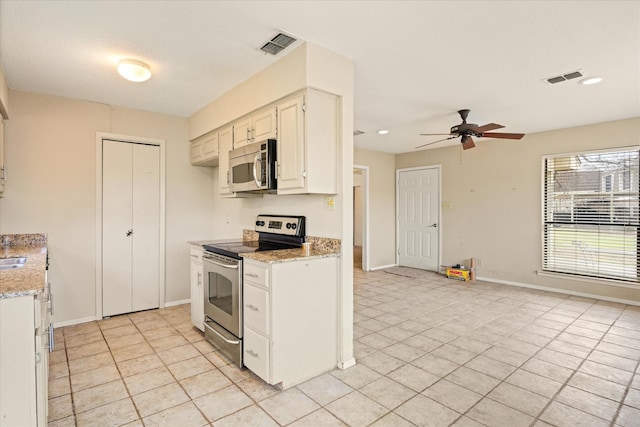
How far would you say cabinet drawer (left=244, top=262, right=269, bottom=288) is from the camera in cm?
229

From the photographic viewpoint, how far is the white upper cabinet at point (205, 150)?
387 centimetres

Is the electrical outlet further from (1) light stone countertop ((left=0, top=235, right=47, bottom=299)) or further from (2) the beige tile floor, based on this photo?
(1) light stone countertop ((left=0, top=235, right=47, bottom=299))

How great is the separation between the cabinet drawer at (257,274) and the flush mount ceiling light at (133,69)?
71.7 inches

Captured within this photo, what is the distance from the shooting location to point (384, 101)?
3748 mm

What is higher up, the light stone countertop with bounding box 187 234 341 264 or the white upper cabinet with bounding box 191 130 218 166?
the white upper cabinet with bounding box 191 130 218 166

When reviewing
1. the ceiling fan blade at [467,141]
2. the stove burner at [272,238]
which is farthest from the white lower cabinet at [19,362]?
the ceiling fan blade at [467,141]

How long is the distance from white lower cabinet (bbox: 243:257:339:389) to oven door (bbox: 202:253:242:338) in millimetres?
95

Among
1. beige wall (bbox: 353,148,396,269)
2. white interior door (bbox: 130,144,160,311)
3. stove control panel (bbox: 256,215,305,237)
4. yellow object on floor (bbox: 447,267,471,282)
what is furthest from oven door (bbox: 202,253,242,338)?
yellow object on floor (bbox: 447,267,471,282)

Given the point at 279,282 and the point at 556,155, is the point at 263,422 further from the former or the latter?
the point at 556,155

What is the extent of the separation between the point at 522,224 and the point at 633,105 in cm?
211

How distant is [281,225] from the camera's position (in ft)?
10.4

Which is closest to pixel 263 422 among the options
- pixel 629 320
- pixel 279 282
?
pixel 279 282

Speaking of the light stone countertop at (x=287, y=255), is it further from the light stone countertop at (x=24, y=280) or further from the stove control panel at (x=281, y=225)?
the light stone countertop at (x=24, y=280)

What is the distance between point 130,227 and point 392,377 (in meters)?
3.39
